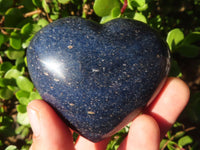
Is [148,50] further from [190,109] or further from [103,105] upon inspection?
[190,109]

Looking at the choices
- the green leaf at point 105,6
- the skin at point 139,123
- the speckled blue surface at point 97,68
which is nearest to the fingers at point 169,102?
the skin at point 139,123

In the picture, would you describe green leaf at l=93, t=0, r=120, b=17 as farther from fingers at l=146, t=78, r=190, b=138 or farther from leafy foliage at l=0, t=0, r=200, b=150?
fingers at l=146, t=78, r=190, b=138

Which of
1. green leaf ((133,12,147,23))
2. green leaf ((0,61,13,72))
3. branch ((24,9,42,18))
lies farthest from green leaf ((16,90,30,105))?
green leaf ((133,12,147,23))

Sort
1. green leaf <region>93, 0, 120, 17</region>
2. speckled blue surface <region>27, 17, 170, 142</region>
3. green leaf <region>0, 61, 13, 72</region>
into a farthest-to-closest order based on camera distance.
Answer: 1. green leaf <region>0, 61, 13, 72</region>
2. green leaf <region>93, 0, 120, 17</region>
3. speckled blue surface <region>27, 17, 170, 142</region>

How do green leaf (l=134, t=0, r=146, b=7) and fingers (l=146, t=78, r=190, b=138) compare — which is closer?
green leaf (l=134, t=0, r=146, b=7)

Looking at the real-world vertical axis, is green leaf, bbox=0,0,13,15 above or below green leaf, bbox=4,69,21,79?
above

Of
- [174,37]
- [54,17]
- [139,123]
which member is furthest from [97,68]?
[54,17]

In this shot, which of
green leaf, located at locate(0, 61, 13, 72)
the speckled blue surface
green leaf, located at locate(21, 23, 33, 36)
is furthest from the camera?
green leaf, located at locate(0, 61, 13, 72)

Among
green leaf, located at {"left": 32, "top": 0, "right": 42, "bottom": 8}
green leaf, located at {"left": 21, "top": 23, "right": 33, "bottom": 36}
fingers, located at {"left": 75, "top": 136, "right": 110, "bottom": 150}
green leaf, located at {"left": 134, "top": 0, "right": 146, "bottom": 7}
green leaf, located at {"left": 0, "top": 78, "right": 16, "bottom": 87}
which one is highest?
green leaf, located at {"left": 134, "top": 0, "right": 146, "bottom": 7}
